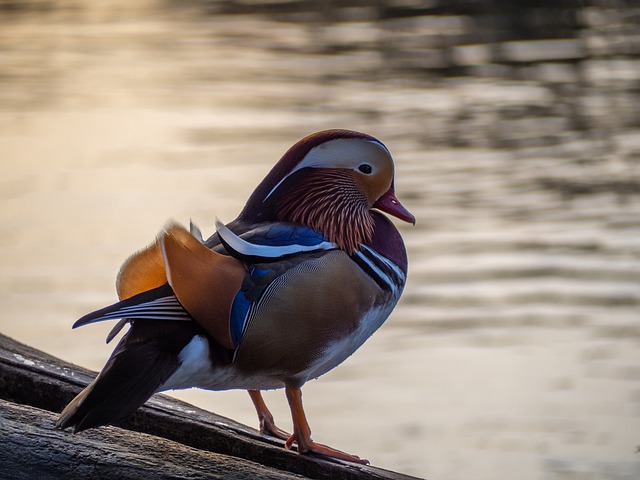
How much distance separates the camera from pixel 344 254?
284 centimetres

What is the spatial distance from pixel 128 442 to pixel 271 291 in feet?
1.61

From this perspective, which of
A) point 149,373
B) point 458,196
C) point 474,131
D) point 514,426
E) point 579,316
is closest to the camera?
point 149,373

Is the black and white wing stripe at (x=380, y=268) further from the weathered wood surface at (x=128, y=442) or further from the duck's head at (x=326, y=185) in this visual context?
the weathered wood surface at (x=128, y=442)

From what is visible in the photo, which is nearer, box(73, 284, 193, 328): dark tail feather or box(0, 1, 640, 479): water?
box(73, 284, 193, 328): dark tail feather

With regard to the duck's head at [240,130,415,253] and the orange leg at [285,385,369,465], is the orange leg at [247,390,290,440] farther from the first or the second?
the duck's head at [240,130,415,253]

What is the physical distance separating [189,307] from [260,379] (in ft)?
1.13

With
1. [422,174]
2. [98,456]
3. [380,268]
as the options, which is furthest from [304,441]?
[422,174]

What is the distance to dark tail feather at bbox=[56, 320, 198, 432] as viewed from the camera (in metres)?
2.22

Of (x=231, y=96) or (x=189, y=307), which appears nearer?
(x=189, y=307)

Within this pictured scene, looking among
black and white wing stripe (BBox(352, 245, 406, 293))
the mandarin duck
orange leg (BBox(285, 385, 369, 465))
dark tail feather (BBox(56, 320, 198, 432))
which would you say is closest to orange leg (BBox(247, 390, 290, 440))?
the mandarin duck

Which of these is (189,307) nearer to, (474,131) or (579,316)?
(579,316)

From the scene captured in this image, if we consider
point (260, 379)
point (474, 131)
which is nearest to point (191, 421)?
point (260, 379)

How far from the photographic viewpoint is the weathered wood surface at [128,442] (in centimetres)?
223

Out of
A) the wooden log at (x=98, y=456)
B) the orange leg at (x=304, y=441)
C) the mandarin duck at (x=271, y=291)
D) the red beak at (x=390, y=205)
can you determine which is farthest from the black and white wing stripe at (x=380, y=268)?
the wooden log at (x=98, y=456)
